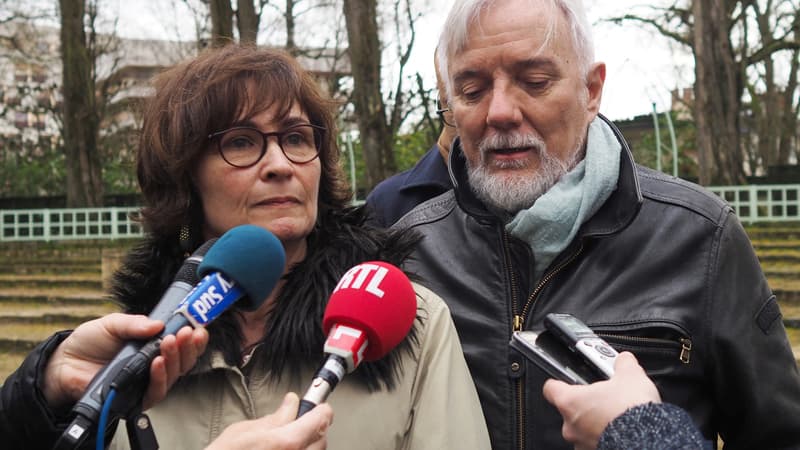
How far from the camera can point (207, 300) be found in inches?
61.1

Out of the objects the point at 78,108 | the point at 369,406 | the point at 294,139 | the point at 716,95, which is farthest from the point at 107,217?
the point at 369,406

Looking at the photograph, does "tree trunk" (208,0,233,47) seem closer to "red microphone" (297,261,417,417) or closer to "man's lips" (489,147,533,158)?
"man's lips" (489,147,533,158)

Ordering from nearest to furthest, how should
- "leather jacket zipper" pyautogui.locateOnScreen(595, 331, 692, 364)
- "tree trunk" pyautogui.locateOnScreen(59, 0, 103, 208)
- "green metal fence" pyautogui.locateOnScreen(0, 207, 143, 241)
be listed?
"leather jacket zipper" pyautogui.locateOnScreen(595, 331, 692, 364), "green metal fence" pyautogui.locateOnScreen(0, 207, 143, 241), "tree trunk" pyautogui.locateOnScreen(59, 0, 103, 208)

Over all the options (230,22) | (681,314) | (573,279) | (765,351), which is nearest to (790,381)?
(765,351)

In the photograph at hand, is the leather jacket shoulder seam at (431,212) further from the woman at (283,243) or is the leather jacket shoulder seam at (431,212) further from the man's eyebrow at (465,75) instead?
the man's eyebrow at (465,75)

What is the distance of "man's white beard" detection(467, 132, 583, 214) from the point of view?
7.57ft

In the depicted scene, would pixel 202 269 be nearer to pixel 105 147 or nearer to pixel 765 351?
pixel 765 351

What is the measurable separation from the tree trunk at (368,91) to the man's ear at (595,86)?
436 inches

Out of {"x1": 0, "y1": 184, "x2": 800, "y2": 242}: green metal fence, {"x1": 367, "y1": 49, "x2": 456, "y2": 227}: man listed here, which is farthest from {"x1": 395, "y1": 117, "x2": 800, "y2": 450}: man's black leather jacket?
{"x1": 0, "y1": 184, "x2": 800, "y2": 242}: green metal fence

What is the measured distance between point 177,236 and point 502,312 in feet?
2.89

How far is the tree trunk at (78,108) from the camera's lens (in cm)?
1734

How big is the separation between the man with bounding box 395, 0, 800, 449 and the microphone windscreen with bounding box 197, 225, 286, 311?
74cm

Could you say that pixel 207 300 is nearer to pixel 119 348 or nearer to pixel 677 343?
pixel 119 348

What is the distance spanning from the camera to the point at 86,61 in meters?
17.5
